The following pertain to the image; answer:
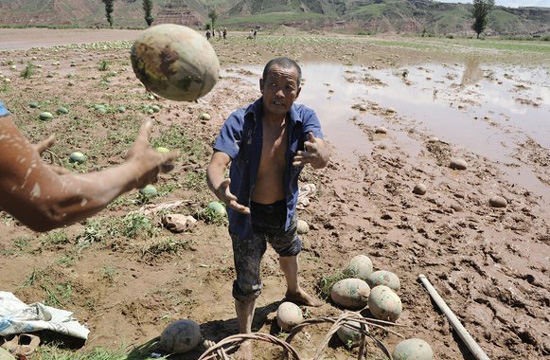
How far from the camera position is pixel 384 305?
361cm

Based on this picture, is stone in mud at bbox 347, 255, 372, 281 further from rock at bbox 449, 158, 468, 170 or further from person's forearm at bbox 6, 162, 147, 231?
rock at bbox 449, 158, 468, 170

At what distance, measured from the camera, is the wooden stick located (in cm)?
338

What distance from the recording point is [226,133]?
287cm

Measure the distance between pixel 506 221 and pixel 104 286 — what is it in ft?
18.3

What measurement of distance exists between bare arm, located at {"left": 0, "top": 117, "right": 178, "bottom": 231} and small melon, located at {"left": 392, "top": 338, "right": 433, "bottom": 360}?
2.66 metres

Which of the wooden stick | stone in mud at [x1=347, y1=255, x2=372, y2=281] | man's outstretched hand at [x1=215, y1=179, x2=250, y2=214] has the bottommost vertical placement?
the wooden stick

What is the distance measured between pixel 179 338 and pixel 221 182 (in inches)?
60.2

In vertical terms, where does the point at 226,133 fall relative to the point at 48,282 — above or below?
above

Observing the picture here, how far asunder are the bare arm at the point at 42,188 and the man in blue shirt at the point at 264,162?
1147mm

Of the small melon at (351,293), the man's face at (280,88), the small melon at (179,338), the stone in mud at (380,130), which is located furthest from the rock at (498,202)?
the small melon at (179,338)

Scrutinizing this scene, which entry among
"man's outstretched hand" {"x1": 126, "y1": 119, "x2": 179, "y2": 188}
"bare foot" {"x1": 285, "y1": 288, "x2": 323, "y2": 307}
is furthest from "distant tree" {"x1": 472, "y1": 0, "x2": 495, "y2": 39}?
"man's outstretched hand" {"x1": 126, "y1": 119, "x2": 179, "y2": 188}

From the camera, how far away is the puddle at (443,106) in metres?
9.24

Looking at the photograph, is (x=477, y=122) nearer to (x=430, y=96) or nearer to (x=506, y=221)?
(x=430, y=96)

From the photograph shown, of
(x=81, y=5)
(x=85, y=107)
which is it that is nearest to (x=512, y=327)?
(x=85, y=107)
